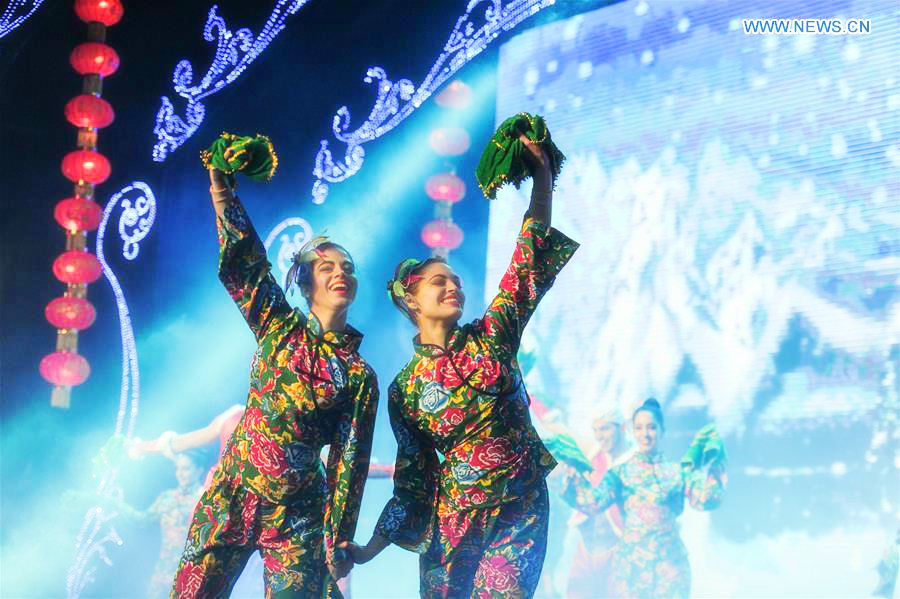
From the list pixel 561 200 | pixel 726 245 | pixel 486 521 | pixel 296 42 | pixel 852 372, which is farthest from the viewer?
pixel 296 42

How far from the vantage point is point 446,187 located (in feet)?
16.2

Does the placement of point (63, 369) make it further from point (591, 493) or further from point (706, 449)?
point (706, 449)

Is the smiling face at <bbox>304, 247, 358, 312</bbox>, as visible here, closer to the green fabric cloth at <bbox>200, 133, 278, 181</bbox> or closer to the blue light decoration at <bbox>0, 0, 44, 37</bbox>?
the green fabric cloth at <bbox>200, 133, 278, 181</bbox>

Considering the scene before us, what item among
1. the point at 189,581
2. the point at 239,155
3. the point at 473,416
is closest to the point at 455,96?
the point at 239,155

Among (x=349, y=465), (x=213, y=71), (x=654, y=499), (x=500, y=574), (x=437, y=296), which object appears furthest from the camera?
(x=213, y=71)

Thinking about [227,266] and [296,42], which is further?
[296,42]

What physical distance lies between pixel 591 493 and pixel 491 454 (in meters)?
2.19

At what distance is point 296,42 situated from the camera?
5.16 m

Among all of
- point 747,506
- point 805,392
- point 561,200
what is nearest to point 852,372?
point 805,392

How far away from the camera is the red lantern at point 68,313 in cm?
483

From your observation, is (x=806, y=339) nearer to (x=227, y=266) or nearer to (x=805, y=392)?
(x=805, y=392)

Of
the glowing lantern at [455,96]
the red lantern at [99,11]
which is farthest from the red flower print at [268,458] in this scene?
the red lantern at [99,11]

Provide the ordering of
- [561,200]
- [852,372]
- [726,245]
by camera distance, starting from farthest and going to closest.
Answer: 1. [561,200]
2. [726,245]
3. [852,372]

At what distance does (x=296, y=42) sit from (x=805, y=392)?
9.53 ft
